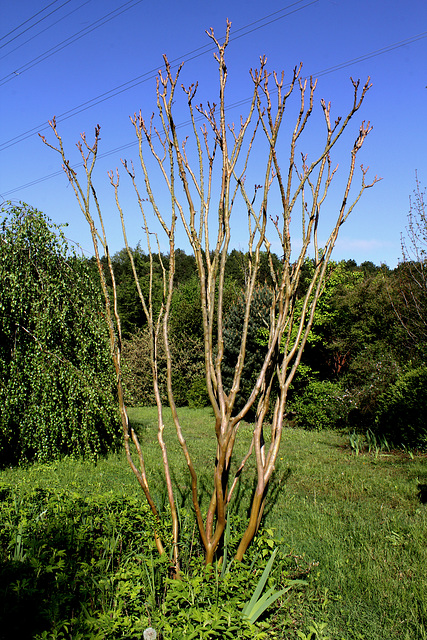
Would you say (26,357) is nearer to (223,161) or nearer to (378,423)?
(223,161)

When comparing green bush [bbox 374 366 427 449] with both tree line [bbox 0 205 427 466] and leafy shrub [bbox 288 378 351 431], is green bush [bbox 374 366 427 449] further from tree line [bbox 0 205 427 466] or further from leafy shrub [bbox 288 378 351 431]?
leafy shrub [bbox 288 378 351 431]

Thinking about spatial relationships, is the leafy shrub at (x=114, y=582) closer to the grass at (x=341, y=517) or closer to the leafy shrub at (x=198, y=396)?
the grass at (x=341, y=517)

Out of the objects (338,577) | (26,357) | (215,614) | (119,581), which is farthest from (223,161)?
(26,357)

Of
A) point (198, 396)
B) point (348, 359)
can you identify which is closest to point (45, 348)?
point (348, 359)

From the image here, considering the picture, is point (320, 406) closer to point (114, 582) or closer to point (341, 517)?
point (341, 517)

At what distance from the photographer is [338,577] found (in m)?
2.80

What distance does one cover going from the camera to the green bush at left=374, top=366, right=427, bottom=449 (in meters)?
6.58

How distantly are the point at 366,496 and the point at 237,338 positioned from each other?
831 cm

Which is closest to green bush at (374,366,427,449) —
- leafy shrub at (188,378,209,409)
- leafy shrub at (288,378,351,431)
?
leafy shrub at (288,378,351,431)

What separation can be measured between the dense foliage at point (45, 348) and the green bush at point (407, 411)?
4.56 metres

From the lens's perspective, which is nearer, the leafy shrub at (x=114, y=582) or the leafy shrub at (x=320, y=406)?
the leafy shrub at (x=114, y=582)

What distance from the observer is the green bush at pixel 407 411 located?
6582 millimetres

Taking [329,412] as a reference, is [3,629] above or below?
above

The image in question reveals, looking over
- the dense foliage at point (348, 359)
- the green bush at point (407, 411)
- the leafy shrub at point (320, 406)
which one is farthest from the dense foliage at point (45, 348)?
the leafy shrub at point (320, 406)
